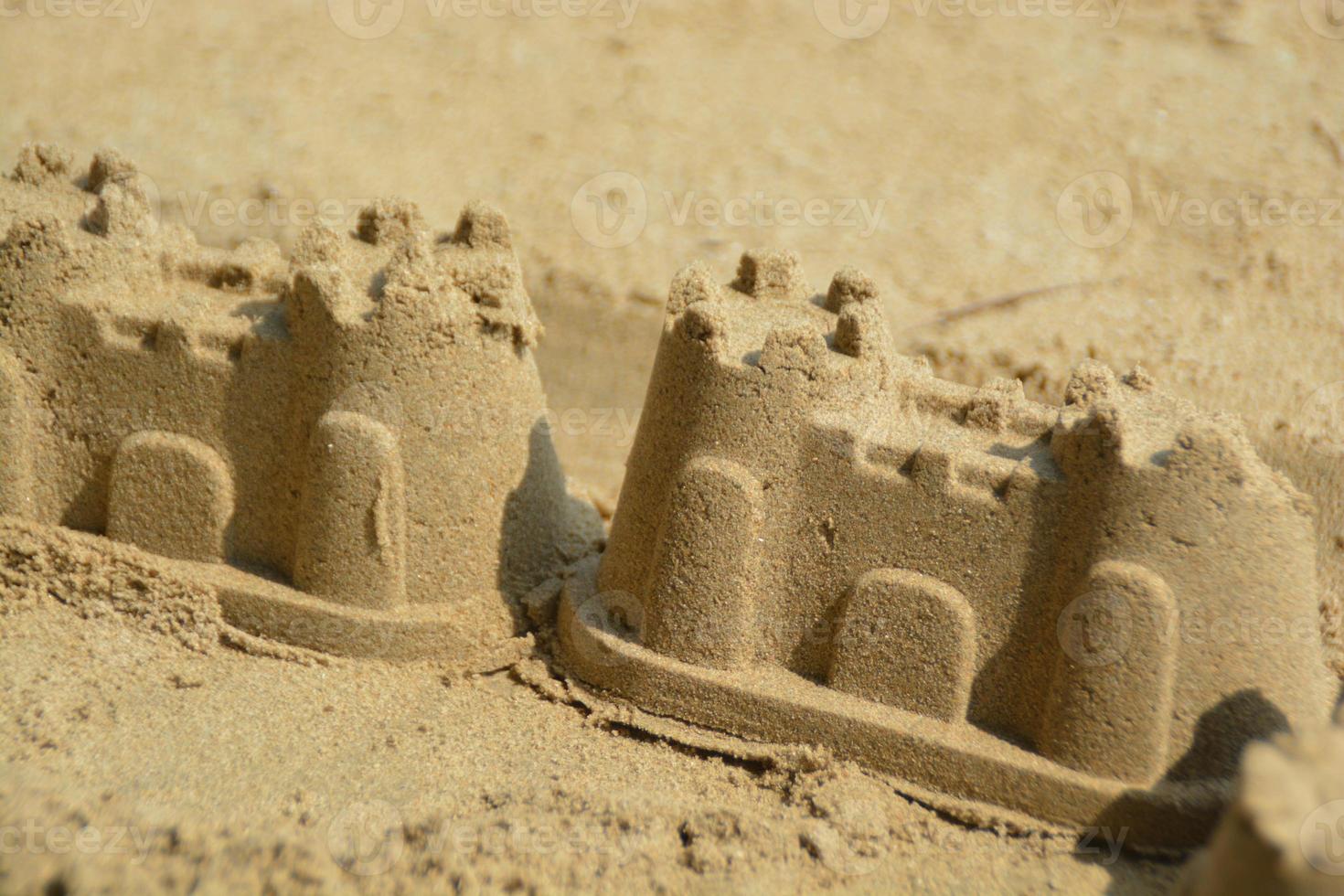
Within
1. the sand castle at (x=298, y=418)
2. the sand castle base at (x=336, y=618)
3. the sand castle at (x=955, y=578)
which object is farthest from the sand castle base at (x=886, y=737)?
the sand castle at (x=298, y=418)

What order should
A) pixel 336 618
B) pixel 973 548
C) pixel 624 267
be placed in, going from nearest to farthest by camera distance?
pixel 973 548
pixel 336 618
pixel 624 267

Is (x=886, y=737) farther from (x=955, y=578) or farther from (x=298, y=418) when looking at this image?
(x=298, y=418)

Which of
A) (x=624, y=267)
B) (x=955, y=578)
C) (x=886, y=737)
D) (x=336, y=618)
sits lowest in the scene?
(x=336, y=618)

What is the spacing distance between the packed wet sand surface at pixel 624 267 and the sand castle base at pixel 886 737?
0.07m

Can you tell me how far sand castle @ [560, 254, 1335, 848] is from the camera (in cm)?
272

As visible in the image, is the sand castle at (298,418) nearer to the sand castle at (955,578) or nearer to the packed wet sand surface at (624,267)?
the packed wet sand surface at (624,267)

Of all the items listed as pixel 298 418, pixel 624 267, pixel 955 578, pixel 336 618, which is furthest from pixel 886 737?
pixel 624 267

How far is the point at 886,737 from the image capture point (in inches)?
115

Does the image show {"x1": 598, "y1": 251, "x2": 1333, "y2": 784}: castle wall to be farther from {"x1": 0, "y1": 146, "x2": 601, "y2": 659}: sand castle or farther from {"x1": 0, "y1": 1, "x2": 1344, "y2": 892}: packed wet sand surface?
{"x1": 0, "y1": 146, "x2": 601, "y2": 659}: sand castle

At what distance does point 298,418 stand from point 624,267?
3.35 m

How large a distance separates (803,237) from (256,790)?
4904 millimetres

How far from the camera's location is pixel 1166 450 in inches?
109

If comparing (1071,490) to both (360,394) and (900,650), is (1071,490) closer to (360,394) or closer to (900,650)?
(900,650)

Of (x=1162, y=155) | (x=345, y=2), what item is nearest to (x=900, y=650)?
(x=1162, y=155)
